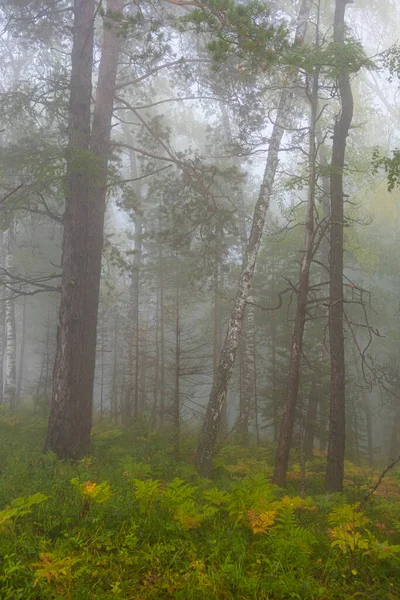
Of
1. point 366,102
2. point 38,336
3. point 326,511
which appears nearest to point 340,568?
point 326,511

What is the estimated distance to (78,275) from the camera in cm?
906

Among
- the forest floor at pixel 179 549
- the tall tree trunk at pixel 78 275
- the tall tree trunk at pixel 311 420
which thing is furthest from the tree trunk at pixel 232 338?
the tall tree trunk at pixel 311 420

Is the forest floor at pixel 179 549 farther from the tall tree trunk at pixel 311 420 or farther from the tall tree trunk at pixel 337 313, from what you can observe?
the tall tree trunk at pixel 311 420

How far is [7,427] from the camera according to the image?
12266 millimetres

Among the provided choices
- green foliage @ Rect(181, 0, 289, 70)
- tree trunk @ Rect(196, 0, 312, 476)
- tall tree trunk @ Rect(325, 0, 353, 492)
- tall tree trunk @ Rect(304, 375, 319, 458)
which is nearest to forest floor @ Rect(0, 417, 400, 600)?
tall tree trunk @ Rect(325, 0, 353, 492)

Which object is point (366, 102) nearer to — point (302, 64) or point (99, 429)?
point (302, 64)

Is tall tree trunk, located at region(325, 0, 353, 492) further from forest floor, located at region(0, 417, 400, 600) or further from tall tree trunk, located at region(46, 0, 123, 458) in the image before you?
tall tree trunk, located at region(46, 0, 123, 458)

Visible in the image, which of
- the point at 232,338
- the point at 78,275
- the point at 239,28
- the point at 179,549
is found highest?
the point at 239,28

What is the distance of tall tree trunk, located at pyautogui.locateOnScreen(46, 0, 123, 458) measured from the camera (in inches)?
347

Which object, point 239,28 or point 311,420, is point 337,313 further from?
point 311,420

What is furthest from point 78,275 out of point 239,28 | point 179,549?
point 179,549

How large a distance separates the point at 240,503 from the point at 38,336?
26104 millimetres

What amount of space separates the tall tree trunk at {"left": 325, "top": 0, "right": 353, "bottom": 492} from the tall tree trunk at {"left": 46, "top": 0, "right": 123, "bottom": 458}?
17.1ft

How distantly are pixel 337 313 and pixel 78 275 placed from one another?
565cm
